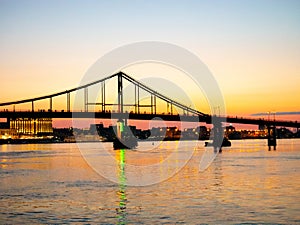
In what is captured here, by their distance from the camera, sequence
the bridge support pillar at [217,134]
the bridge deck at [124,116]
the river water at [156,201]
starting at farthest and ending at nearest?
1. the bridge support pillar at [217,134]
2. the bridge deck at [124,116]
3. the river water at [156,201]

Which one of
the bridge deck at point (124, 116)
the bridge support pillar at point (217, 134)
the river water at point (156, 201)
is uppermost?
the bridge deck at point (124, 116)

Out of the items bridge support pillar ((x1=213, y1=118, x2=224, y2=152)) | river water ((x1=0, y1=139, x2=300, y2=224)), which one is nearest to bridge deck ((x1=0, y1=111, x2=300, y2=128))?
bridge support pillar ((x1=213, y1=118, x2=224, y2=152))

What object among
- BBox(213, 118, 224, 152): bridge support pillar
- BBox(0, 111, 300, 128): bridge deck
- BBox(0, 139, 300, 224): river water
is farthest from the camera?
BBox(213, 118, 224, 152): bridge support pillar

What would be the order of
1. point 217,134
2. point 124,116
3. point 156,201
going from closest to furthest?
point 156,201, point 124,116, point 217,134

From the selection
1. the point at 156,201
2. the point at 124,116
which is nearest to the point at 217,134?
the point at 124,116

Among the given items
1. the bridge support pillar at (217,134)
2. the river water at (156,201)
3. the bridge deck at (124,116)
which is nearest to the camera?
the river water at (156,201)

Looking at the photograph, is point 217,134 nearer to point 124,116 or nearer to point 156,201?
point 124,116

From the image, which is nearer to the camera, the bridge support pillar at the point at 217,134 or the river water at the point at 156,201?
the river water at the point at 156,201

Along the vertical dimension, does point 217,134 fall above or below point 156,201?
above

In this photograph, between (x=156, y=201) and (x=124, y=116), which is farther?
(x=124, y=116)

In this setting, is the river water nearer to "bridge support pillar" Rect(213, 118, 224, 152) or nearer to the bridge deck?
the bridge deck

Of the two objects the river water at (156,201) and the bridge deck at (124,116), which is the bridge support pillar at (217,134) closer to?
the bridge deck at (124,116)

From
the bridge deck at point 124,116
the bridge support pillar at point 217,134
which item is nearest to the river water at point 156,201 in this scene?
the bridge deck at point 124,116

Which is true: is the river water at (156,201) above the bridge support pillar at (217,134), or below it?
below
